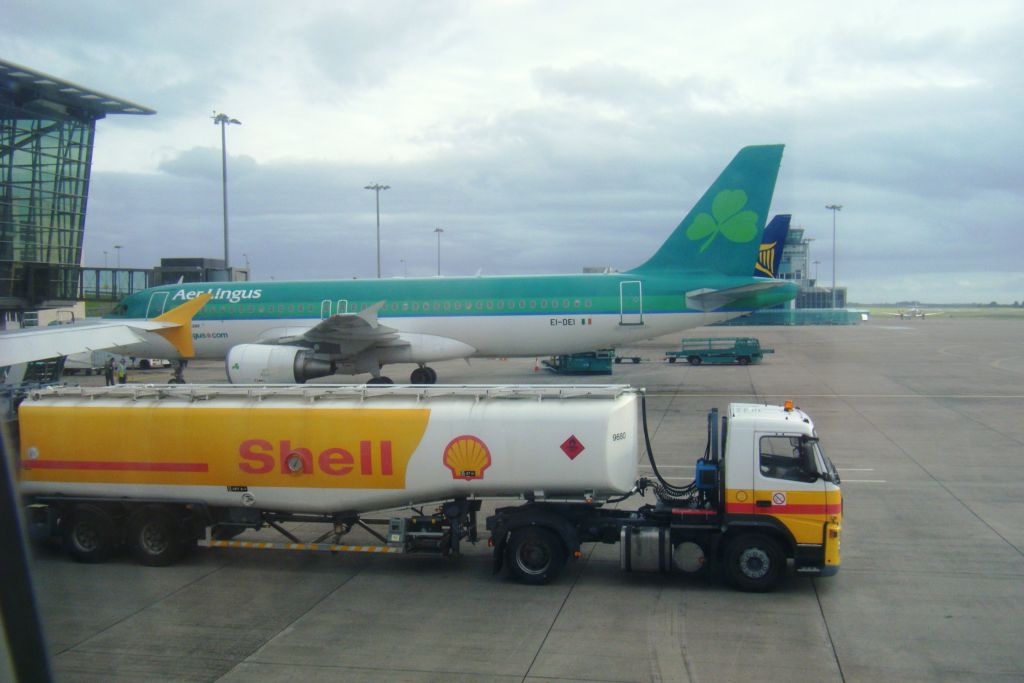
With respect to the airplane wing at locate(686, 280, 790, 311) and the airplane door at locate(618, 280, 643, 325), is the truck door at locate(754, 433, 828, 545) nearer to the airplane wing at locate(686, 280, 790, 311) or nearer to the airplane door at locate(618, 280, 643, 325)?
the airplane wing at locate(686, 280, 790, 311)

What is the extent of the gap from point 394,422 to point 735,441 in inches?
174

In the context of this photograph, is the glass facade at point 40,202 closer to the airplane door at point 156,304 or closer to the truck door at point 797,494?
the truck door at point 797,494

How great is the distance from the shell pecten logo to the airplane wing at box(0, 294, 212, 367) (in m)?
4.74

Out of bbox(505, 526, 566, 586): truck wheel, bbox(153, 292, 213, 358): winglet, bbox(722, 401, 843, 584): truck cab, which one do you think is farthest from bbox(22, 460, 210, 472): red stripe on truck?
bbox(722, 401, 843, 584): truck cab

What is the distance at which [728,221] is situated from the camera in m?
29.7

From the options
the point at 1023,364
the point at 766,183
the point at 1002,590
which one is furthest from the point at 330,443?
the point at 1023,364

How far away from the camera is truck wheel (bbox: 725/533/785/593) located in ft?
33.4

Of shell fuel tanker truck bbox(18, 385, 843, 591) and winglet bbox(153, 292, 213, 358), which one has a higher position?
winglet bbox(153, 292, 213, 358)

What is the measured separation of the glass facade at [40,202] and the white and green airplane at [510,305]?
34.6 ft

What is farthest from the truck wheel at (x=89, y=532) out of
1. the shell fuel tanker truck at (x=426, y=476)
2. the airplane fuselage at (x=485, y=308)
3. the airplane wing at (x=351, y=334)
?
the airplane fuselage at (x=485, y=308)

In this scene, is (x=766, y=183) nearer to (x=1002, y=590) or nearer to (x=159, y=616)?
(x=1002, y=590)

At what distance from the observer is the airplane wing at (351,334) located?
91.6 feet

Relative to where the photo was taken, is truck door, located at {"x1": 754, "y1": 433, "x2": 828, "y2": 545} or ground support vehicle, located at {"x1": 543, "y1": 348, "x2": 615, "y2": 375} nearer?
truck door, located at {"x1": 754, "y1": 433, "x2": 828, "y2": 545}

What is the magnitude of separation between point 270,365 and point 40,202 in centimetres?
1096
